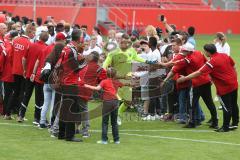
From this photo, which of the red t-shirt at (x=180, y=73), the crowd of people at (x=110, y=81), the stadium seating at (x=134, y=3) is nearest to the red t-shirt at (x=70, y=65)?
the crowd of people at (x=110, y=81)

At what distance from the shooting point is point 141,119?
14898 millimetres

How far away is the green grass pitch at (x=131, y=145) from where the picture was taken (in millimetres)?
10719

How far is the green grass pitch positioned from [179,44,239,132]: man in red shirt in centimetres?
45

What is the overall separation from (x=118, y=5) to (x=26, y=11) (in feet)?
34.0

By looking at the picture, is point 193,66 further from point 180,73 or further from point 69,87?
point 69,87

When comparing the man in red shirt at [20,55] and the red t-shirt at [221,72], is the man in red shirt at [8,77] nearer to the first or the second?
the man in red shirt at [20,55]

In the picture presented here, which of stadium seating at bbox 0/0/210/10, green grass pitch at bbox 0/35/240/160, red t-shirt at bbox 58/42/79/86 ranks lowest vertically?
green grass pitch at bbox 0/35/240/160

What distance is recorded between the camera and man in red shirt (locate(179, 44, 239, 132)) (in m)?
13.1

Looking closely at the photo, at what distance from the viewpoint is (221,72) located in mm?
13156

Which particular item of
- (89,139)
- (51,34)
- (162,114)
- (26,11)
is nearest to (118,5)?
Answer: (26,11)

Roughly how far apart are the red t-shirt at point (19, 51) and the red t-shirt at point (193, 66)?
3.06 m

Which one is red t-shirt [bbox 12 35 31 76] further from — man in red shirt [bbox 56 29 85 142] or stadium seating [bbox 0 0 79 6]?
stadium seating [bbox 0 0 79 6]

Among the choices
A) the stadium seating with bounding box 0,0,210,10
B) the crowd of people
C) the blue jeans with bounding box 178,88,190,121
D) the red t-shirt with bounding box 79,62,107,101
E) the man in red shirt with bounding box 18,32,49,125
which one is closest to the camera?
the crowd of people

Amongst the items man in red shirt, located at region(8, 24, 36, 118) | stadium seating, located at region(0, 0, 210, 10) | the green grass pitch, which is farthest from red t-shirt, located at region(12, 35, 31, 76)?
stadium seating, located at region(0, 0, 210, 10)
